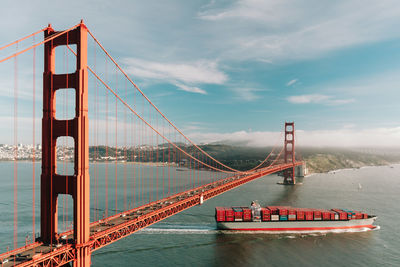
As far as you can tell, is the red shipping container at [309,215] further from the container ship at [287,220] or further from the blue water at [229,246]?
the blue water at [229,246]

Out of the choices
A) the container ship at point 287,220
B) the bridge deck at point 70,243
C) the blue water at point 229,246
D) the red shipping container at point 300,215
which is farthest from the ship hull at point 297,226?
the bridge deck at point 70,243

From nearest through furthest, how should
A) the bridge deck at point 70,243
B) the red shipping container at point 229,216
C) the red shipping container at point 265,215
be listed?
the bridge deck at point 70,243
the red shipping container at point 229,216
the red shipping container at point 265,215

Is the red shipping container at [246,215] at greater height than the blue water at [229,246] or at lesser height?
greater

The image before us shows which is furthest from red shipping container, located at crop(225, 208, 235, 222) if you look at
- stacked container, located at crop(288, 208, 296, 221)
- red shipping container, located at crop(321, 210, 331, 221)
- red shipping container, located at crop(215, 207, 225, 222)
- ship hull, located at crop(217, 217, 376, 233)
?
red shipping container, located at crop(321, 210, 331, 221)

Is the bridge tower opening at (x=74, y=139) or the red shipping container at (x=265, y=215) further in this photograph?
the red shipping container at (x=265, y=215)

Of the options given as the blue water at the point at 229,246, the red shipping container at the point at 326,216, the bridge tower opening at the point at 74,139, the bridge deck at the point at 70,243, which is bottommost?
the blue water at the point at 229,246

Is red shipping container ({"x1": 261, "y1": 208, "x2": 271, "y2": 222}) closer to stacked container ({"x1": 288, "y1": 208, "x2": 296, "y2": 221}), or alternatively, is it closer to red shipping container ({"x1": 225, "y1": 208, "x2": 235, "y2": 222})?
stacked container ({"x1": 288, "y1": 208, "x2": 296, "y2": 221})
